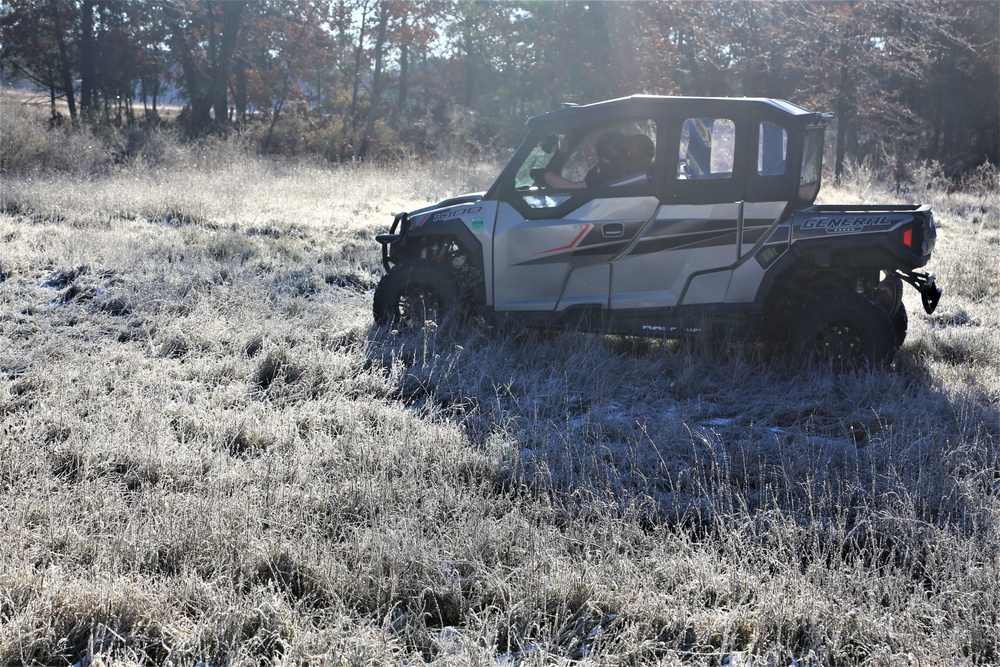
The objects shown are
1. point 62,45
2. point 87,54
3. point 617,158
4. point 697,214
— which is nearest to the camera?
point 697,214

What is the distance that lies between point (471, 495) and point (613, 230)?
2.87 metres

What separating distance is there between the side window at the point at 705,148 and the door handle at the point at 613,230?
54cm

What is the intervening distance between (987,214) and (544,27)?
20.3 meters

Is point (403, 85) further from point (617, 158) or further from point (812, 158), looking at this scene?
point (812, 158)

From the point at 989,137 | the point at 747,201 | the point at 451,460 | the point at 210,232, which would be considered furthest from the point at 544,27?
the point at 451,460

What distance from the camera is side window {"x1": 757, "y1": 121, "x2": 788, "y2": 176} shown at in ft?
19.4

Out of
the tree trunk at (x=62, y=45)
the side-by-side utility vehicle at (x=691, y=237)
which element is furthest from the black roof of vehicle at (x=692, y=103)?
the tree trunk at (x=62, y=45)

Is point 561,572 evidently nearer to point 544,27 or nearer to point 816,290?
point 816,290

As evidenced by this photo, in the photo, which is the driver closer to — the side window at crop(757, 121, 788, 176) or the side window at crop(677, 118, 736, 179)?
the side window at crop(677, 118, 736, 179)

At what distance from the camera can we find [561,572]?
321 centimetres

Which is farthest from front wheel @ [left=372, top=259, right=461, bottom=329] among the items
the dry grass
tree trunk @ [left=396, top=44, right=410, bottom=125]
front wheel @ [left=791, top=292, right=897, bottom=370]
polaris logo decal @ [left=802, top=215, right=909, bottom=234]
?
tree trunk @ [left=396, top=44, right=410, bottom=125]

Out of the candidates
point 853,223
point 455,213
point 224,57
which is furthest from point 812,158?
point 224,57

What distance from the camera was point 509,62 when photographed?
38125 mm

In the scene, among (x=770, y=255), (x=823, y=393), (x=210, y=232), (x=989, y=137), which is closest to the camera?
(x=823, y=393)
